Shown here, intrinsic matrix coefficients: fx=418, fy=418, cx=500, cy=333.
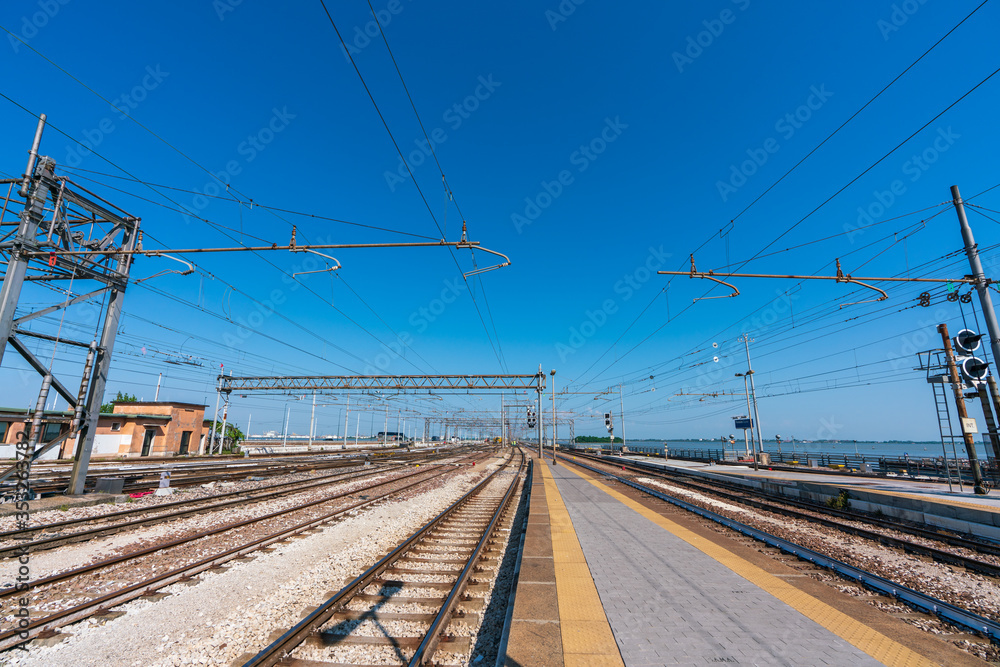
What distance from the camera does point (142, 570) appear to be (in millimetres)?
7281

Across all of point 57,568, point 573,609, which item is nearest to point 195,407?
point 57,568

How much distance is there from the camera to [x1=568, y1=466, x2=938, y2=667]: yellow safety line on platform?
155 inches

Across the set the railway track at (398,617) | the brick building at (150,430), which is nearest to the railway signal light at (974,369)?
the railway track at (398,617)

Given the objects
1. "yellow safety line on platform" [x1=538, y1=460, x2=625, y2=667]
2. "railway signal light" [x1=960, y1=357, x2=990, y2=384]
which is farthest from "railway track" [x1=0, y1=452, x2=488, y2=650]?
"railway signal light" [x1=960, y1=357, x2=990, y2=384]

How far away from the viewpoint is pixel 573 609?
493cm

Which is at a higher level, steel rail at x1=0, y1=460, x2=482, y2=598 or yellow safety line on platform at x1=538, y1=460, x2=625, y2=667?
yellow safety line on platform at x1=538, y1=460, x2=625, y2=667

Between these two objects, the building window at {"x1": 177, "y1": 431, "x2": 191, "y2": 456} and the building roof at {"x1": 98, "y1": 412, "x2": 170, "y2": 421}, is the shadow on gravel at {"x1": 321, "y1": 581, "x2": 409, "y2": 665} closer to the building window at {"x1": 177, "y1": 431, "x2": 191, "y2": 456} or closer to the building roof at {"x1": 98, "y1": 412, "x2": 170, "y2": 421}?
the building roof at {"x1": 98, "y1": 412, "x2": 170, "y2": 421}

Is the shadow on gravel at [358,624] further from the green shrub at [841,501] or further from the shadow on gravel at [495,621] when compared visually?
the green shrub at [841,501]

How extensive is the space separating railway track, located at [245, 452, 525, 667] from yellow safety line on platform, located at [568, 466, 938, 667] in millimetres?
3977

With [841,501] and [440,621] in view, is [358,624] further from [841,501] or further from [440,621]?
[841,501]

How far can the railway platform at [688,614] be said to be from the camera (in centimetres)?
395

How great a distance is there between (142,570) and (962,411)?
78.2 feet

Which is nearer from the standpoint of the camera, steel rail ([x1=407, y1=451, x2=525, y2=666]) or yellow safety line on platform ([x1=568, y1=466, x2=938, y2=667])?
yellow safety line on platform ([x1=568, y1=466, x2=938, y2=667])

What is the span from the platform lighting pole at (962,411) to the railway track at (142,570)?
2044 cm
